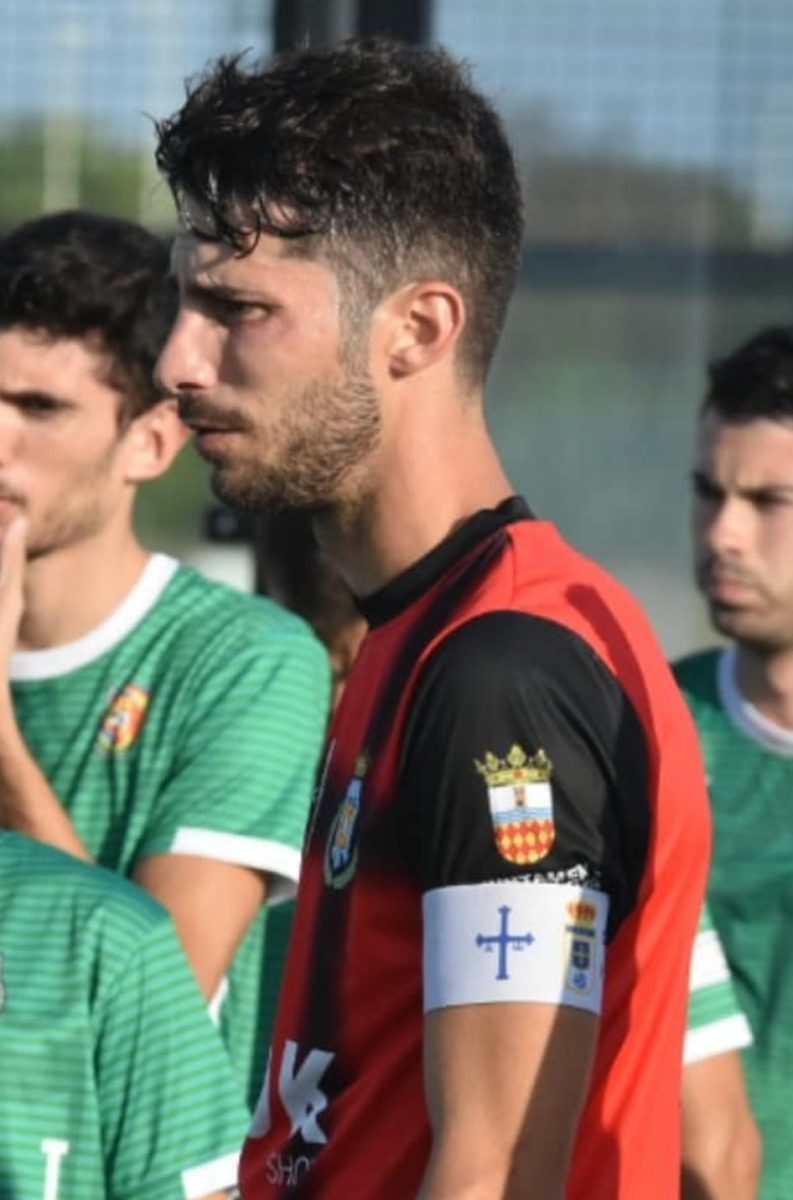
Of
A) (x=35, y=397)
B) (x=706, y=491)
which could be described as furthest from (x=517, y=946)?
(x=706, y=491)

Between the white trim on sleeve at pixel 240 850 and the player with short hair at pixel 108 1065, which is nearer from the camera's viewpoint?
the player with short hair at pixel 108 1065

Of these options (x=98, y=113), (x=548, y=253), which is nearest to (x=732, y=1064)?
(x=548, y=253)

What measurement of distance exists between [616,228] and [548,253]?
5.8 inches

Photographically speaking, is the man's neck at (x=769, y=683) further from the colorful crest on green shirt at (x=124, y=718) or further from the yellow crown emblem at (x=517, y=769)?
the yellow crown emblem at (x=517, y=769)

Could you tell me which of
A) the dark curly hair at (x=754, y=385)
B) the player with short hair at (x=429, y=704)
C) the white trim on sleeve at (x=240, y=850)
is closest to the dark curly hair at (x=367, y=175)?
the player with short hair at (x=429, y=704)

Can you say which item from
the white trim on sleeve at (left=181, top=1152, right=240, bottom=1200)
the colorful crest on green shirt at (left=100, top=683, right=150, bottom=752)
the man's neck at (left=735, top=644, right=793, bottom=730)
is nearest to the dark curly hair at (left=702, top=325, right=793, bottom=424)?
the man's neck at (left=735, top=644, right=793, bottom=730)

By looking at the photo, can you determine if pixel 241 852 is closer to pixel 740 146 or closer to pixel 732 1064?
pixel 732 1064

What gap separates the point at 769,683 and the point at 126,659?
1.04 meters

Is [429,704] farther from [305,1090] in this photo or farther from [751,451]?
[751,451]

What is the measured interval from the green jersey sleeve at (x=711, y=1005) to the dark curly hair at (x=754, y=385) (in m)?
1.03

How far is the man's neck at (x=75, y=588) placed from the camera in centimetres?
453

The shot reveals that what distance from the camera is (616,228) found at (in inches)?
246

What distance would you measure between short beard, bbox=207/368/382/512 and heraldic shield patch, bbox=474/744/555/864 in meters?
0.39

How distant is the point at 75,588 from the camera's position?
4551mm
